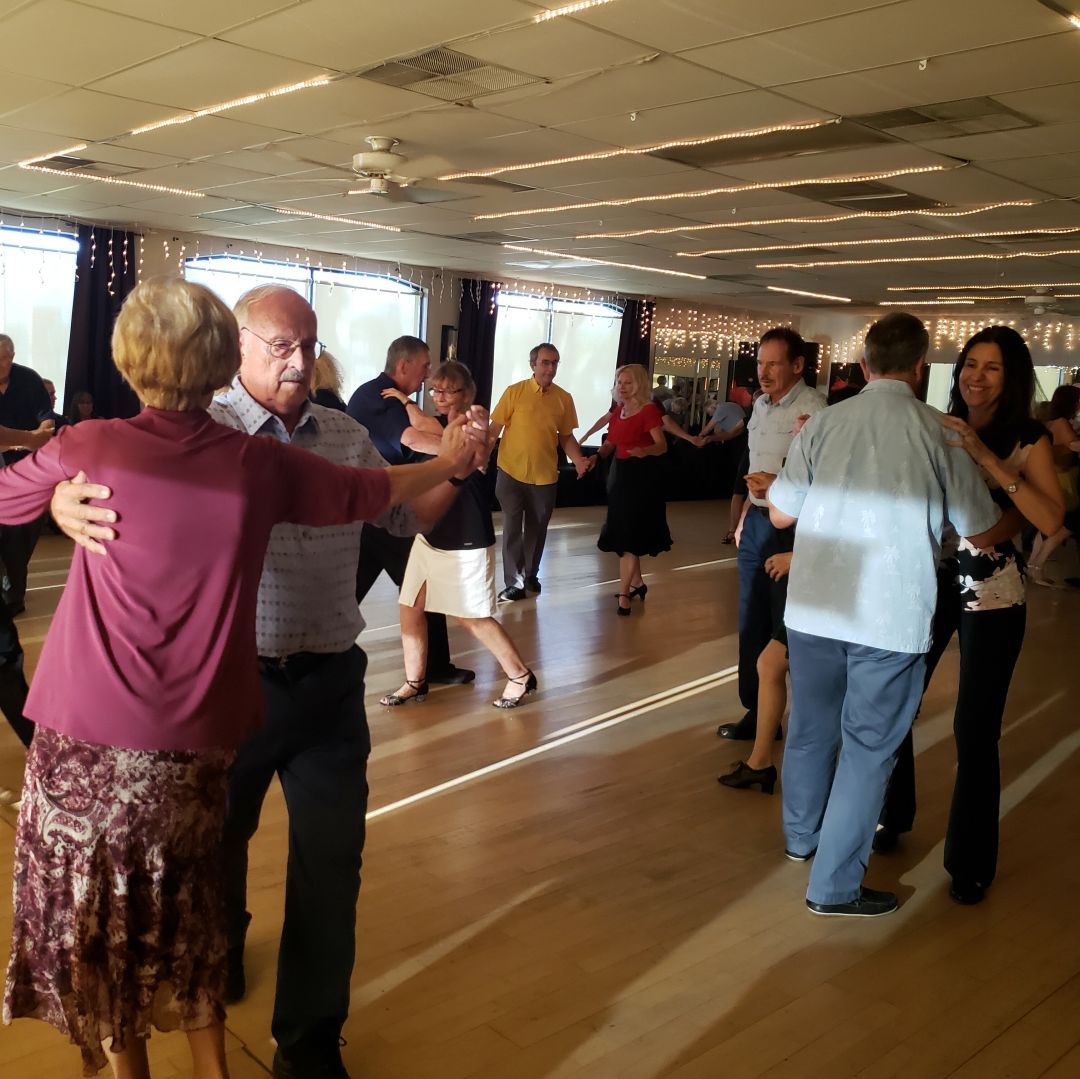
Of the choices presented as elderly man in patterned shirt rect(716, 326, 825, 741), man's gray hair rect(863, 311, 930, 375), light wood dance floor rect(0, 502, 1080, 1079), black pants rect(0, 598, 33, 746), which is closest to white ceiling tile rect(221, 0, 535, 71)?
elderly man in patterned shirt rect(716, 326, 825, 741)

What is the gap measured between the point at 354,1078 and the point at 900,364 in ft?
6.68

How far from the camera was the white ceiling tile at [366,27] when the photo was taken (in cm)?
337

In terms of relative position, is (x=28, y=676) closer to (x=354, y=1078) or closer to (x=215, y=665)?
(x=354, y=1078)

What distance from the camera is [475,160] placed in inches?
221

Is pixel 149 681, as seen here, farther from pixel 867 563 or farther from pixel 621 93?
pixel 621 93

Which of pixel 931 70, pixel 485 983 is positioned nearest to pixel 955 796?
pixel 485 983

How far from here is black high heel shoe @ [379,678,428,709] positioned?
4.34 meters

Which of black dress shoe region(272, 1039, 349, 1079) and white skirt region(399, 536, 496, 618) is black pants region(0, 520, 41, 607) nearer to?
white skirt region(399, 536, 496, 618)

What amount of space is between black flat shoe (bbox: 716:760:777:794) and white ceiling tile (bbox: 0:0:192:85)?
326 centimetres

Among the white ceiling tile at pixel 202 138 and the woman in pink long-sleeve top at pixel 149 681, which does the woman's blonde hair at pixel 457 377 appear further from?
the woman in pink long-sleeve top at pixel 149 681

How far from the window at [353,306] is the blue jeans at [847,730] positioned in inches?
339

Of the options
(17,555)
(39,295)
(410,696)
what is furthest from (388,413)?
Result: (39,295)

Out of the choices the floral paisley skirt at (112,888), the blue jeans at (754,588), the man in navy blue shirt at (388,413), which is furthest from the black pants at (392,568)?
the floral paisley skirt at (112,888)

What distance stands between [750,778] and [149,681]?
2610mm
